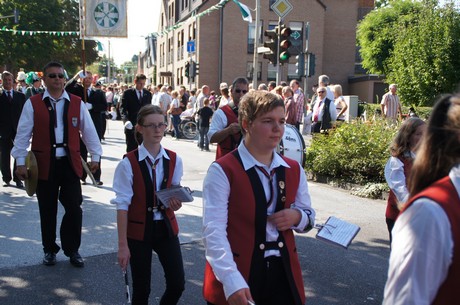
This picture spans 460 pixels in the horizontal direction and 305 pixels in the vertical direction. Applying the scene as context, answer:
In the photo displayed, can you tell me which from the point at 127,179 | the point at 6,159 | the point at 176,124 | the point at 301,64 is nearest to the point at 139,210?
the point at 127,179

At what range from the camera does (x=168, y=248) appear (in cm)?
381

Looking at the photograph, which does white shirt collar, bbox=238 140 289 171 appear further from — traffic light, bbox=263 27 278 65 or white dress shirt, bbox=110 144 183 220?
traffic light, bbox=263 27 278 65

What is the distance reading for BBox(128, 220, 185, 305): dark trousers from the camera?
12.1 feet

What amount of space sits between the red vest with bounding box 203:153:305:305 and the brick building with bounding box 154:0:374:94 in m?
37.2

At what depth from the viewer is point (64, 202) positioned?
554 cm

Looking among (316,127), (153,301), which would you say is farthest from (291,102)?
(153,301)

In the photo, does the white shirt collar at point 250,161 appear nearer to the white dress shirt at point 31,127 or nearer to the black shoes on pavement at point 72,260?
the white dress shirt at point 31,127

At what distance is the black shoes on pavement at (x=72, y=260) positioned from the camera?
5551 mm

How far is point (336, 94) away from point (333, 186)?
14.3 ft

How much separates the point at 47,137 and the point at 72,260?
1284 mm

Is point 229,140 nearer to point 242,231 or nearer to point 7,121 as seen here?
point 242,231

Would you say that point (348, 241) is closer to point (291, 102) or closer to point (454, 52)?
point (291, 102)

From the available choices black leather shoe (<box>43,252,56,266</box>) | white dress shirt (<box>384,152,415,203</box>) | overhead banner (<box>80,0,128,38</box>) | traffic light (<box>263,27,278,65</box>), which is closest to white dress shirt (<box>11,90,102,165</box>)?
black leather shoe (<box>43,252,56,266</box>)

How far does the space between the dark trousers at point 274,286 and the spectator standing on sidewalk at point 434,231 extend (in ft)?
3.51
